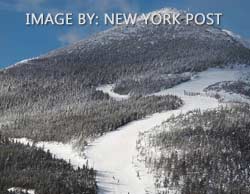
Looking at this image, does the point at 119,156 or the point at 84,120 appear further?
the point at 84,120

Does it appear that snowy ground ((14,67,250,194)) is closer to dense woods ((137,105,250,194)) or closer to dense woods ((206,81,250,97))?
dense woods ((137,105,250,194))

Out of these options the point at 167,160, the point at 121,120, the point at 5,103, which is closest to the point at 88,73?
the point at 5,103

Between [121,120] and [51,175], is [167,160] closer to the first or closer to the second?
[51,175]

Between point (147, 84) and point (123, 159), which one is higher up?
point (147, 84)

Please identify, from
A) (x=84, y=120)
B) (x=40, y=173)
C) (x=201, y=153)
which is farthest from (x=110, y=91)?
(x=40, y=173)

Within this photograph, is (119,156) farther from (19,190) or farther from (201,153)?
(19,190)
